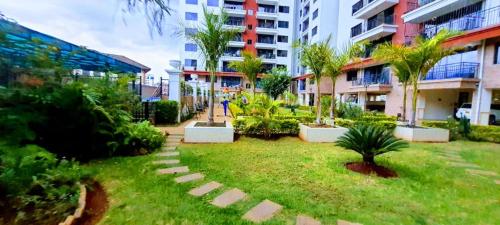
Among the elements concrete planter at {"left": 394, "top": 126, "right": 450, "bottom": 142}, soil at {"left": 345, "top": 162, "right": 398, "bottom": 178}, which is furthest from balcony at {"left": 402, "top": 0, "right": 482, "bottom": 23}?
soil at {"left": 345, "top": 162, "right": 398, "bottom": 178}

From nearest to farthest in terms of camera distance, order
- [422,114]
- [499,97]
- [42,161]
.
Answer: [42,161] < [499,97] < [422,114]

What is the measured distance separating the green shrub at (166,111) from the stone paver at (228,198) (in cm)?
784

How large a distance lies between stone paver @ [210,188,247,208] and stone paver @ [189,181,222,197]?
27 cm

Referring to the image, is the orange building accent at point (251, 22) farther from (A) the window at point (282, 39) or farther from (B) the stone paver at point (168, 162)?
(B) the stone paver at point (168, 162)

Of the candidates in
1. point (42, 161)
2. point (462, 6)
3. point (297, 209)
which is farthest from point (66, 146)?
point (462, 6)

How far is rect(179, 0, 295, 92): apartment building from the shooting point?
132 ft

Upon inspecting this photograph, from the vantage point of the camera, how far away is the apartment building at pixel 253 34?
4012cm

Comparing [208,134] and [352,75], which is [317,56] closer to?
[208,134]

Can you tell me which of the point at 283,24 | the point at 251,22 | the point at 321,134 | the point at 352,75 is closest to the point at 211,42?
the point at 321,134

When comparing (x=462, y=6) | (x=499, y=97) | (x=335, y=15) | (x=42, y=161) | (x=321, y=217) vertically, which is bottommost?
(x=321, y=217)

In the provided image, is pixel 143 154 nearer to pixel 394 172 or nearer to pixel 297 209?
pixel 297 209

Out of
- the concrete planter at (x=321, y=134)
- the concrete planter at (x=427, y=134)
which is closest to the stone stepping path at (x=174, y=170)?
the concrete planter at (x=321, y=134)

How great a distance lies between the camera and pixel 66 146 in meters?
5.72

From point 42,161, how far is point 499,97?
21439mm
